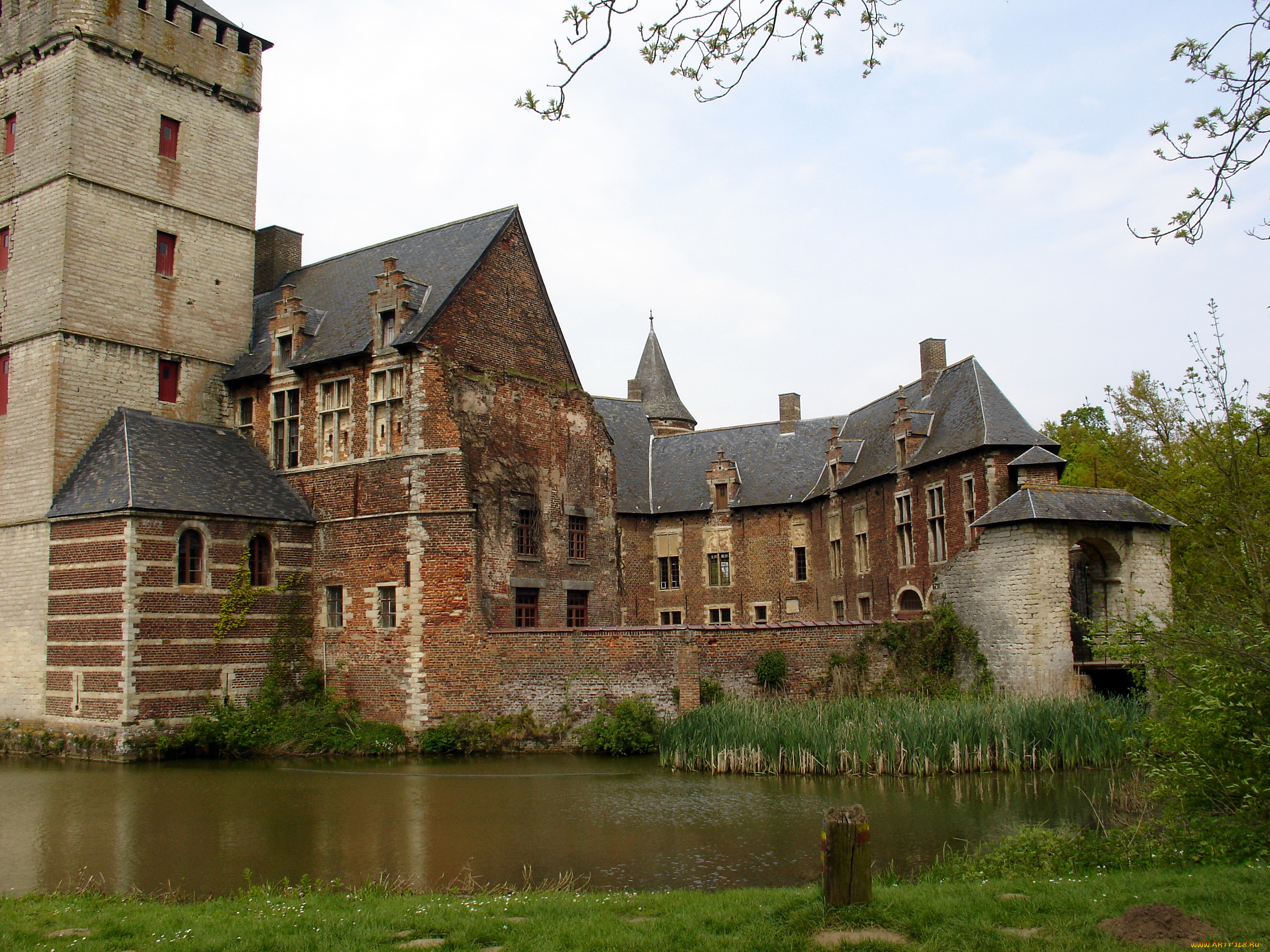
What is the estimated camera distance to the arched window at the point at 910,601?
2598 cm

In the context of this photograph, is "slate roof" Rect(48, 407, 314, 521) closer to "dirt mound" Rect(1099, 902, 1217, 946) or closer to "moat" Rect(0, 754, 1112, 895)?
"moat" Rect(0, 754, 1112, 895)

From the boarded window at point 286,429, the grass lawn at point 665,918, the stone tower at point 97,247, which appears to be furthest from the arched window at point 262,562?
the grass lawn at point 665,918

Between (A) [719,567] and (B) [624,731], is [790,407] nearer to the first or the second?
(A) [719,567]

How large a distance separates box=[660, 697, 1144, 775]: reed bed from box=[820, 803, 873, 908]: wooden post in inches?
366

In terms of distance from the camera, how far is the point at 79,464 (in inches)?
834

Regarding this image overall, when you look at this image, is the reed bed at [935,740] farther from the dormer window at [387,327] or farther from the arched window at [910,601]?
the dormer window at [387,327]

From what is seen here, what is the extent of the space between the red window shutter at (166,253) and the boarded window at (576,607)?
39.9 feet

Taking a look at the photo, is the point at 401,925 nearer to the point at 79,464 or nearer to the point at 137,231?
the point at 79,464

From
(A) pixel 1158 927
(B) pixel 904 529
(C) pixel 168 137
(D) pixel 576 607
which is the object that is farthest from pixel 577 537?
(A) pixel 1158 927

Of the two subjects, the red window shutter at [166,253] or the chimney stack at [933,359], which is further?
the chimney stack at [933,359]

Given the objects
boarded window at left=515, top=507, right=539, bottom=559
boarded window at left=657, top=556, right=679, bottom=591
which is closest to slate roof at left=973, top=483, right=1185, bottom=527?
boarded window at left=515, top=507, right=539, bottom=559

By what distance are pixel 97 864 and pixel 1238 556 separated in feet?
38.9

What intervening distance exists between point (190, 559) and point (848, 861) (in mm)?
17436

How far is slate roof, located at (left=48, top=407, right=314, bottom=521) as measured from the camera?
19.9 metres
